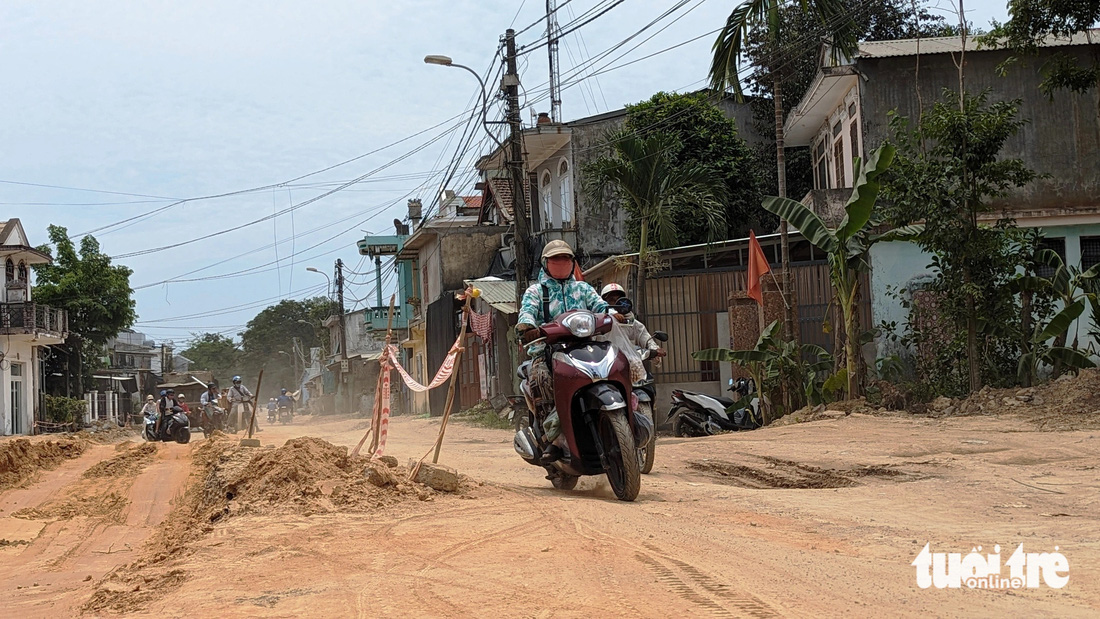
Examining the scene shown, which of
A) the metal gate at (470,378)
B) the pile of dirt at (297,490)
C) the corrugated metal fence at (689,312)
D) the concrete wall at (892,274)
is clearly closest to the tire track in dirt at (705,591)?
the pile of dirt at (297,490)

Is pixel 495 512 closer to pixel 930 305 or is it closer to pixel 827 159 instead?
pixel 930 305

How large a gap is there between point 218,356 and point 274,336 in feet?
29.8

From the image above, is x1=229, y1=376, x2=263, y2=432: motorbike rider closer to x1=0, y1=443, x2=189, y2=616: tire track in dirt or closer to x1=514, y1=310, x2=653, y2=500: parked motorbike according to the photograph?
x1=0, y1=443, x2=189, y2=616: tire track in dirt

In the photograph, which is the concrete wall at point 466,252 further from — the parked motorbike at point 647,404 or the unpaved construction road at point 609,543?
the parked motorbike at point 647,404

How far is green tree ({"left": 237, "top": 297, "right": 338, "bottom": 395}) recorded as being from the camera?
91.4m

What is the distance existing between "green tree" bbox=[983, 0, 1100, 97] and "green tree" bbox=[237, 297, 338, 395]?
80205 millimetres

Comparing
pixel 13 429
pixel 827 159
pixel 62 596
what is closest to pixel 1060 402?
pixel 62 596

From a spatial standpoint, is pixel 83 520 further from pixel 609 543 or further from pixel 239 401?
pixel 239 401

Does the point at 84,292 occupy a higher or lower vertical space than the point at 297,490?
higher

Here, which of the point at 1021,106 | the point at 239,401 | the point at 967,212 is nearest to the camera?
the point at 967,212

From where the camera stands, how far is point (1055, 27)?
14.2 metres

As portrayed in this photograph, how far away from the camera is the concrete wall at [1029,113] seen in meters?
19.6

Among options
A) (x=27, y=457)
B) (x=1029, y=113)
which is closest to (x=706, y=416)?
(x=27, y=457)

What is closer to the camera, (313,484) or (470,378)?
(313,484)
